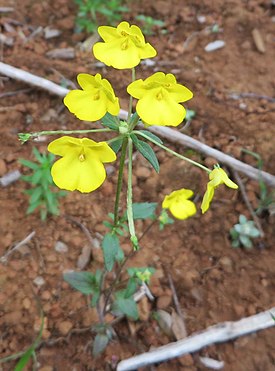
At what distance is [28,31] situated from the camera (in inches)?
148

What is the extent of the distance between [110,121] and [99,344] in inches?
48.7

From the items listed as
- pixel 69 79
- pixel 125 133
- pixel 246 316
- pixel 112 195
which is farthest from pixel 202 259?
pixel 69 79

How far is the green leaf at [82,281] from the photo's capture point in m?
2.32

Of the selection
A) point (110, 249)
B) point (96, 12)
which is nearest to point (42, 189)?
point (110, 249)

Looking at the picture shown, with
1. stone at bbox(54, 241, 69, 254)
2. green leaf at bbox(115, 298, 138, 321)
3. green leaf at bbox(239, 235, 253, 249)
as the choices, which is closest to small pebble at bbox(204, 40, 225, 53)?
green leaf at bbox(239, 235, 253, 249)

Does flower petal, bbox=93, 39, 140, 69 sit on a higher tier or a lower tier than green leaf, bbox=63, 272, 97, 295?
higher

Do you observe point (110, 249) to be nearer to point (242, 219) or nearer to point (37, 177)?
point (37, 177)

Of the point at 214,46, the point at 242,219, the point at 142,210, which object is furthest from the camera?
the point at 214,46

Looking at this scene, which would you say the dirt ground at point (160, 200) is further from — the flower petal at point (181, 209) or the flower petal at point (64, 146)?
the flower petal at point (64, 146)

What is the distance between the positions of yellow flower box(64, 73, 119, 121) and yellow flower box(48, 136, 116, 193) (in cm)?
11

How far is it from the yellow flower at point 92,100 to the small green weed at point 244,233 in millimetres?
1462

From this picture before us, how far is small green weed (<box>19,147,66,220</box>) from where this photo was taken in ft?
8.64

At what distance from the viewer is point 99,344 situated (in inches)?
93.5

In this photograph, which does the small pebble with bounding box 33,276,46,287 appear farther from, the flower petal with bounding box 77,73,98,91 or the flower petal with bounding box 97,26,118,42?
the flower petal with bounding box 97,26,118,42
